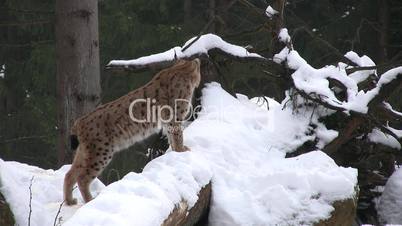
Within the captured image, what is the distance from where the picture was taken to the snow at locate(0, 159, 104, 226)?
16.0 feet

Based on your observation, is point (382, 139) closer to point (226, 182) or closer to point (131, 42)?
point (226, 182)

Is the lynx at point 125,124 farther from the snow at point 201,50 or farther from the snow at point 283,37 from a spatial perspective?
the snow at point 283,37

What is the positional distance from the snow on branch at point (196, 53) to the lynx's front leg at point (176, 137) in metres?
1.30

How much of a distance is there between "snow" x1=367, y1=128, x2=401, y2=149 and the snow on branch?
152cm

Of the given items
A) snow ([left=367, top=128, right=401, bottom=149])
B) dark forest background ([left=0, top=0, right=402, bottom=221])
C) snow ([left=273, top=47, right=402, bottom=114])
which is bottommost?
dark forest background ([left=0, top=0, right=402, bottom=221])

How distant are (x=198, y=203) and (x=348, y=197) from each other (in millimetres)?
1389

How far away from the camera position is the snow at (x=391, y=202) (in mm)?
6930

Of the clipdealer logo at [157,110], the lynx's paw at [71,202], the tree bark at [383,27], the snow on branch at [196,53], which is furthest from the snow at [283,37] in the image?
the tree bark at [383,27]

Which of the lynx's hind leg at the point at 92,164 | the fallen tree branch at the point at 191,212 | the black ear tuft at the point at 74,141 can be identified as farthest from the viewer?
the black ear tuft at the point at 74,141

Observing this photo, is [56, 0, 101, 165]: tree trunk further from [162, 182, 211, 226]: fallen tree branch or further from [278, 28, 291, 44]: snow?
[162, 182, 211, 226]: fallen tree branch

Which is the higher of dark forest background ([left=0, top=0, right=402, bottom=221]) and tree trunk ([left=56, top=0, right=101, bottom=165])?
tree trunk ([left=56, top=0, right=101, bottom=165])

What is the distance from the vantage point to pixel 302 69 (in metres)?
7.18

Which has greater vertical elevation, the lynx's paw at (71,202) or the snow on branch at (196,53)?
the snow on branch at (196,53)

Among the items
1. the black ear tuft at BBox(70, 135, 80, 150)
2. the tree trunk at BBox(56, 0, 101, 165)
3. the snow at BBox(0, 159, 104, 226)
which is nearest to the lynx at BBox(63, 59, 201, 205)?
the black ear tuft at BBox(70, 135, 80, 150)
